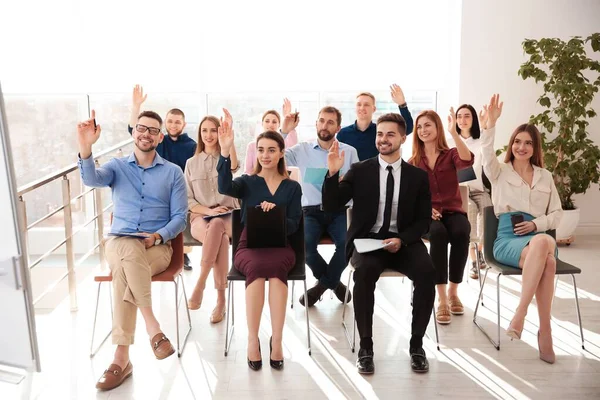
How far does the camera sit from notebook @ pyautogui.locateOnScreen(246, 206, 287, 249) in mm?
3723

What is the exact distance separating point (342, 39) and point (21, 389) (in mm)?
7563

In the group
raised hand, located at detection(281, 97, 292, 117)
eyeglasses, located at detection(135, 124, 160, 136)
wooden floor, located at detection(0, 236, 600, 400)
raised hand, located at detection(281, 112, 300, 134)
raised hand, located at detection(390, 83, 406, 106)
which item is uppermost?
raised hand, located at detection(390, 83, 406, 106)

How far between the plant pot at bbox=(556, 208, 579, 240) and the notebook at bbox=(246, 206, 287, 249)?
3.31 meters

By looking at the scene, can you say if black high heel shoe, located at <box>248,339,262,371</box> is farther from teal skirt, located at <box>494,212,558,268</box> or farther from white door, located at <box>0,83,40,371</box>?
white door, located at <box>0,83,40,371</box>

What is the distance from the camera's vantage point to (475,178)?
4.72 metres

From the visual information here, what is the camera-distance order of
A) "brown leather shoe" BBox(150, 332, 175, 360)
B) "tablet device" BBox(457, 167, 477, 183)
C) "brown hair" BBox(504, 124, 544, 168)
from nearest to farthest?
"brown leather shoe" BBox(150, 332, 175, 360) → "brown hair" BBox(504, 124, 544, 168) → "tablet device" BBox(457, 167, 477, 183)

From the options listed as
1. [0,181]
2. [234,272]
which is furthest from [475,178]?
[0,181]

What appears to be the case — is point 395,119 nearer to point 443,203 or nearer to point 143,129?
point 443,203

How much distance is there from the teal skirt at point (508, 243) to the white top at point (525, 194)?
5 cm

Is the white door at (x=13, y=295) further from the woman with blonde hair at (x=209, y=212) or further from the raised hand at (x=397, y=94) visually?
the raised hand at (x=397, y=94)

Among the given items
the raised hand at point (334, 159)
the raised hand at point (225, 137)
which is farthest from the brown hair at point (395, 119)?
the raised hand at point (225, 137)

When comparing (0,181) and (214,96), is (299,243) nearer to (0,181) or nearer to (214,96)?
(0,181)

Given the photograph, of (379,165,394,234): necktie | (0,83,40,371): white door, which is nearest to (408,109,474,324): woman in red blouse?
(379,165,394,234): necktie

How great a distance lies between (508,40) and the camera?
637cm
